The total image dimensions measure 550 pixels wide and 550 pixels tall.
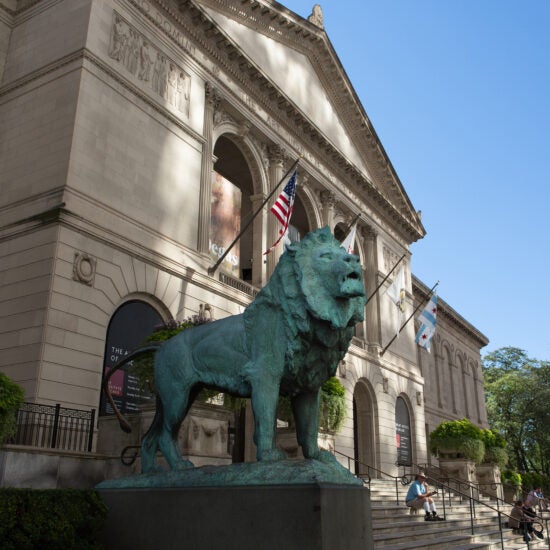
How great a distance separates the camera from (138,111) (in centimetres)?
1884

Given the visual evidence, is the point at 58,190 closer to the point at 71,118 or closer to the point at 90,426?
the point at 71,118

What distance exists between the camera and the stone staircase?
12.6m

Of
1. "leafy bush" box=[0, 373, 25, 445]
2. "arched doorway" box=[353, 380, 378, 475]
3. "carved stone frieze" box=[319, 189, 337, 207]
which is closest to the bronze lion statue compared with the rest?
"leafy bush" box=[0, 373, 25, 445]

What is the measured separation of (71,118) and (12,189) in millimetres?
2625

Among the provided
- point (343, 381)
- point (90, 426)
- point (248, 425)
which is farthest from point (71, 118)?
point (343, 381)

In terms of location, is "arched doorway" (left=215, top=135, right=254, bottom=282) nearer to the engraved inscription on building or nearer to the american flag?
the engraved inscription on building

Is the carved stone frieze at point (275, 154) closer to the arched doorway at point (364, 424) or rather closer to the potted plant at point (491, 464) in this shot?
the arched doorway at point (364, 424)

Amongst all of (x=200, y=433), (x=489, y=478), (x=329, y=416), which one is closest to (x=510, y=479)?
(x=489, y=478)

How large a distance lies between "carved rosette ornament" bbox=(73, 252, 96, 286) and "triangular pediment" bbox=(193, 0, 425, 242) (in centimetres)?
1092

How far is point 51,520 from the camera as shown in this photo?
5438mm

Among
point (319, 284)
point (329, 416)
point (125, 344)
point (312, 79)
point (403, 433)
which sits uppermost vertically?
point (312, 79)

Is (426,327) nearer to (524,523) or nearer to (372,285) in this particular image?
(372,285)

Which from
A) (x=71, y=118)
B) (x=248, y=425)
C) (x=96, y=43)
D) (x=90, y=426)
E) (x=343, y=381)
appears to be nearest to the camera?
(x=90, y=426)

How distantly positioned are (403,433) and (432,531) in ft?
63.3
